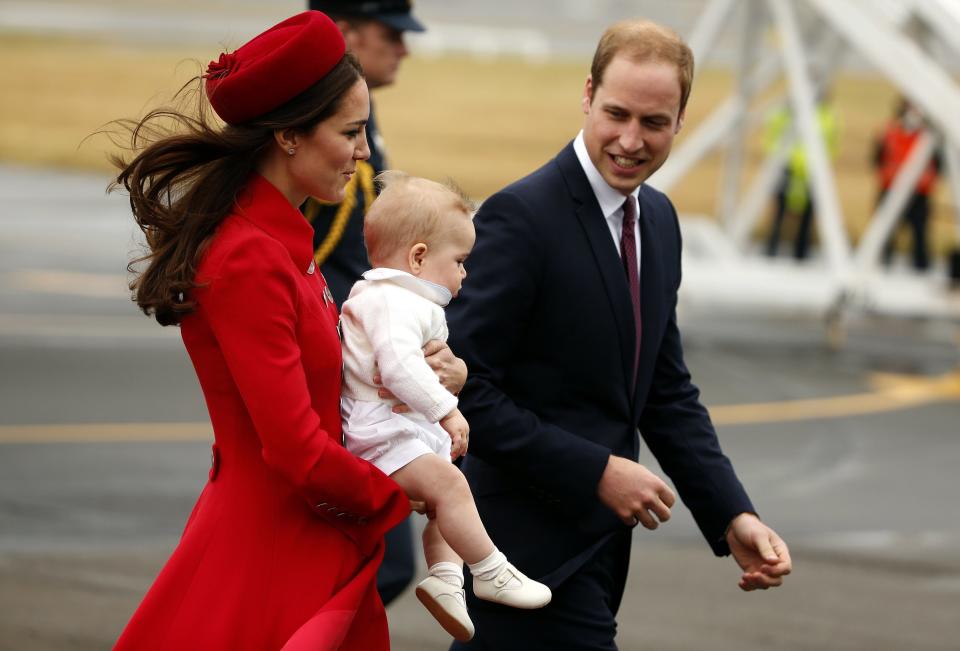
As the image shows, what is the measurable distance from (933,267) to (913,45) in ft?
16.9

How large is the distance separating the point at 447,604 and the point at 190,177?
0.96 m

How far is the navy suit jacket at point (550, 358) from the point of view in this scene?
3557 millimetres

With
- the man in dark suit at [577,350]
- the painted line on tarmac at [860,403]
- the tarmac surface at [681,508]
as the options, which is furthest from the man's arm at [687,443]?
the painted line on tarmac at [860,403]

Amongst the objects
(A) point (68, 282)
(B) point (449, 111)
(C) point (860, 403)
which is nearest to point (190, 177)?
(C) point (860, 403)

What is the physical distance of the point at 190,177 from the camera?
2.95 metres

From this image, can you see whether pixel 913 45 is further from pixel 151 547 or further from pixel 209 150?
pixel 209 150

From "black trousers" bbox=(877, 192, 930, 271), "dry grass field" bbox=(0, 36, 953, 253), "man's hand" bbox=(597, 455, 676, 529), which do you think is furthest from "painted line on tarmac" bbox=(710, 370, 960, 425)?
"dry grass field" bbox=(0, 36, 953, 253)

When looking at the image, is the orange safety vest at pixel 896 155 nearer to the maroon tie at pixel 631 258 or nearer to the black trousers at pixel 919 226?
the black trousers at pixel 919 226

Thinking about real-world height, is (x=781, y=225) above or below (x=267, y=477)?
below

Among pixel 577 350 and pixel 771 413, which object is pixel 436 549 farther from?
pixel 771 413

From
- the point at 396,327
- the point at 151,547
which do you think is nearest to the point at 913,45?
the point at 151,547

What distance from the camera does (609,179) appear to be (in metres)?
3.65

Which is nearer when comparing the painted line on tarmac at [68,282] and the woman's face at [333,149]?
the woman's face at [333,149]

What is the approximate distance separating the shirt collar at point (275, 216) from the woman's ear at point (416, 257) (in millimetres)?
209
